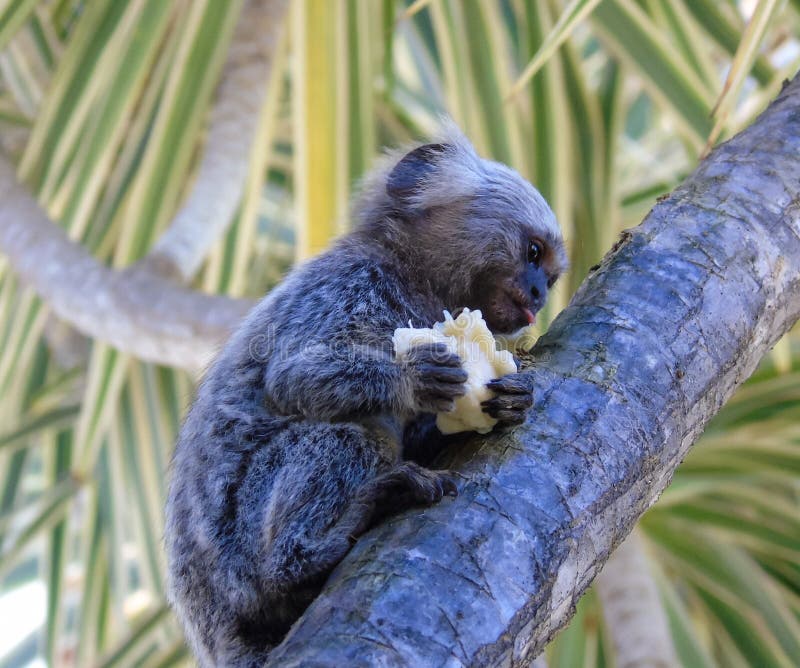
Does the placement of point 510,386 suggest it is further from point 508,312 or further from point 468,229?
point 468,229

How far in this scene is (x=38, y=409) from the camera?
4957mm

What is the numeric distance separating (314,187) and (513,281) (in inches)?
32.3

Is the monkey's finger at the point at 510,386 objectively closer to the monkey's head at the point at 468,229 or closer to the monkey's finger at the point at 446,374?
the monkey's finger at the point at 446,374

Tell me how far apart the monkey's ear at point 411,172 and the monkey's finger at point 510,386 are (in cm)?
110

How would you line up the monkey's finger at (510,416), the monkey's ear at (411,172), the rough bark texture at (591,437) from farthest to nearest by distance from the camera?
the monkey's ear at (411,172) → the monkey's finger at (510,416) → the rough bark texture at (591,437)

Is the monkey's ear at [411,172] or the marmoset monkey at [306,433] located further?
the monkey's ear at [411,172]

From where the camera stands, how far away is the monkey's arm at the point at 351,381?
1846 millimetres

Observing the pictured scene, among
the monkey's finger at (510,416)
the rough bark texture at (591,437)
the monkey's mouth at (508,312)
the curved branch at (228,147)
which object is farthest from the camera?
the curved branch at (228,147)

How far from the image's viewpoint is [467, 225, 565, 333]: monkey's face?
8.18 ft

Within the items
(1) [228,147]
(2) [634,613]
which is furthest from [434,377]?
(1) [228,147]

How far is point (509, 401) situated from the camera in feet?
5.14

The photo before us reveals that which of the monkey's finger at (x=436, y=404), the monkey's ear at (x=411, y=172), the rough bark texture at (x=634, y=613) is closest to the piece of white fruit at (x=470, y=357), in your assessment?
the monkey's finger at (x=436, y=404)

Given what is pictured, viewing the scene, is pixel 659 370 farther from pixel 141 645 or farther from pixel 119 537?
pixel 119 537

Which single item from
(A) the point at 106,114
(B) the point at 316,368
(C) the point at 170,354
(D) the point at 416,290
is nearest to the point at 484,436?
(B) the point at 316,368
